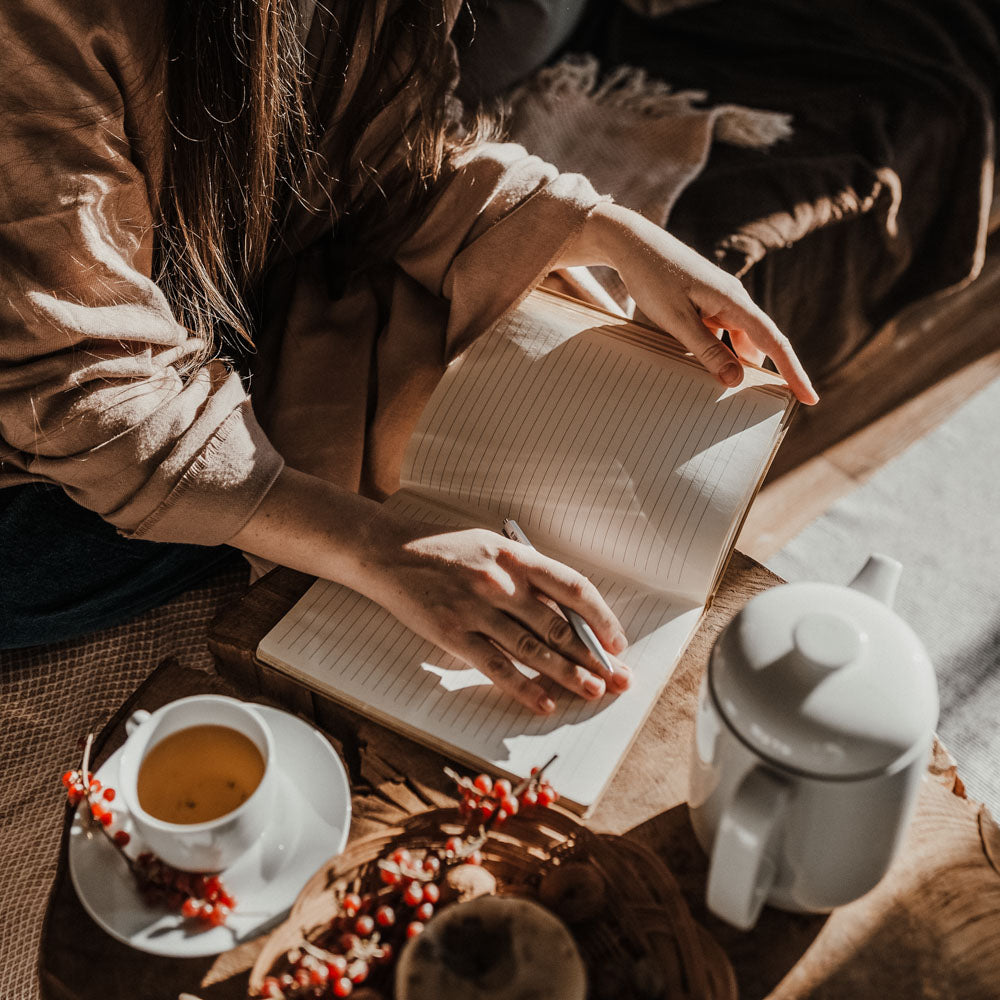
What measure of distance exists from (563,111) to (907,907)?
1.22 m

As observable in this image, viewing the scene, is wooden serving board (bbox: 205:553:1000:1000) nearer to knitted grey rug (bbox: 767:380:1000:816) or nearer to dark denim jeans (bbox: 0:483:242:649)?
dark denim jeans (bbox: 0:483:242:649)

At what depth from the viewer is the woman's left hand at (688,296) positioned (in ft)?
2.60

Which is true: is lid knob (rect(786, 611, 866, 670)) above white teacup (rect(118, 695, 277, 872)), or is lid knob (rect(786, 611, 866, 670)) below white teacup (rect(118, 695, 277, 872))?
above

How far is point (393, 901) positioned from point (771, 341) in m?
0.55

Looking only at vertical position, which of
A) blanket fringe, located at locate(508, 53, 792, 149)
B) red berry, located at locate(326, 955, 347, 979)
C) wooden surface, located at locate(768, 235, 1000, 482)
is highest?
blanket fringe, located at locate(508, 53, 792, 149)

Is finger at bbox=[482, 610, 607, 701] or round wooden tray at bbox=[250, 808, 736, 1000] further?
finger at bbox=[482, 610, 607, 701]

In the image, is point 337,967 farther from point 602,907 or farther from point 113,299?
point 113,299

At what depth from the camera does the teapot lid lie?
1.42 ft

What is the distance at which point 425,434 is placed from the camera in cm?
78

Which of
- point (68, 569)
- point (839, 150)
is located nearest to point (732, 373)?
point (68, 569)

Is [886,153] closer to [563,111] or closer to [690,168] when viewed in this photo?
[690,168]

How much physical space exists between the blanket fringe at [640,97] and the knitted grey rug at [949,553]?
618 mm

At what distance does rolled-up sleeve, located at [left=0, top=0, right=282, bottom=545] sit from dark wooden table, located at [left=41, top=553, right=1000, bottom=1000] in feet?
0.39

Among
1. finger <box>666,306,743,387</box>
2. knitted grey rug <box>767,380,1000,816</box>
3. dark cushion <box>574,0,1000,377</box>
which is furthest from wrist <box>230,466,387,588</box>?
knitted grey rug <box>767,380,1000,816</box>
